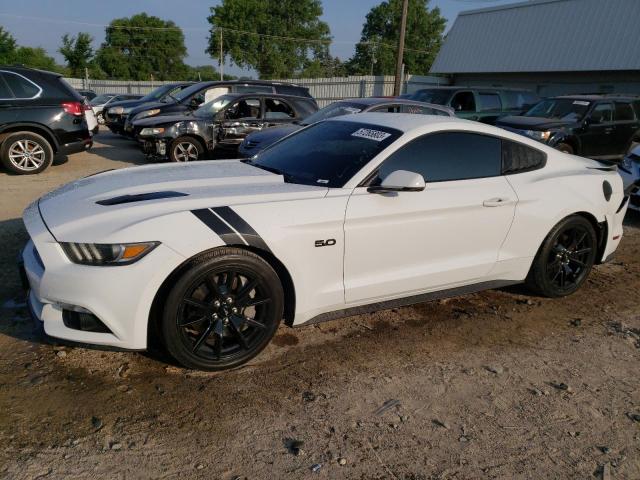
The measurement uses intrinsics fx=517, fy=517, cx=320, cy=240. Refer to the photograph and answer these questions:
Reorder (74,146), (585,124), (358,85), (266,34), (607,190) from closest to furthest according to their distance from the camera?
(607,190) → (74,146) → (585,124) → (358,85) → (266,34)

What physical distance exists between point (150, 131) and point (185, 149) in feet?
2.31

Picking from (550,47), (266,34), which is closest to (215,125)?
(550,47)

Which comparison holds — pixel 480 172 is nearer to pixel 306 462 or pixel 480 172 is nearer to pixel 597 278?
pixel 597 278

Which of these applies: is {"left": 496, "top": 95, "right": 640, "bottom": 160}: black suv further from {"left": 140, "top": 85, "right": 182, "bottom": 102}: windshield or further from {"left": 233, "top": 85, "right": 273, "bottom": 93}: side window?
{"left": 140, "top": 85, "right": 182, "bottom": 102}: windshield

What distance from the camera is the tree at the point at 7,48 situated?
39.7 metres

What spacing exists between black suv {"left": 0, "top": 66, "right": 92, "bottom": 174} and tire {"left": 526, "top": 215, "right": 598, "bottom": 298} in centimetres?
816

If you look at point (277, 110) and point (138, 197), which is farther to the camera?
point (277, 110)

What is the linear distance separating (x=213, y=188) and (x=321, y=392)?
56.9 inches

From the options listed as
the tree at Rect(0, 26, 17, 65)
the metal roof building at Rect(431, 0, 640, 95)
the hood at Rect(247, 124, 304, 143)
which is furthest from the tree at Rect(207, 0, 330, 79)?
the hood at Rect(247, 124, 304, 143)

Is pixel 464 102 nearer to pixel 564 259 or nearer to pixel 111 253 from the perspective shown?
pixel 564 259

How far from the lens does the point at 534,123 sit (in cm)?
997

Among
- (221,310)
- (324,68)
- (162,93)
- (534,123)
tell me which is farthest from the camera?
(324,68)

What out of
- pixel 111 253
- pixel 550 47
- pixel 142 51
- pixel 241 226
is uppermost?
pixel 142 51

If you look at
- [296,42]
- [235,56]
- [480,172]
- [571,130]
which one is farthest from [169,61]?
[480,172]
